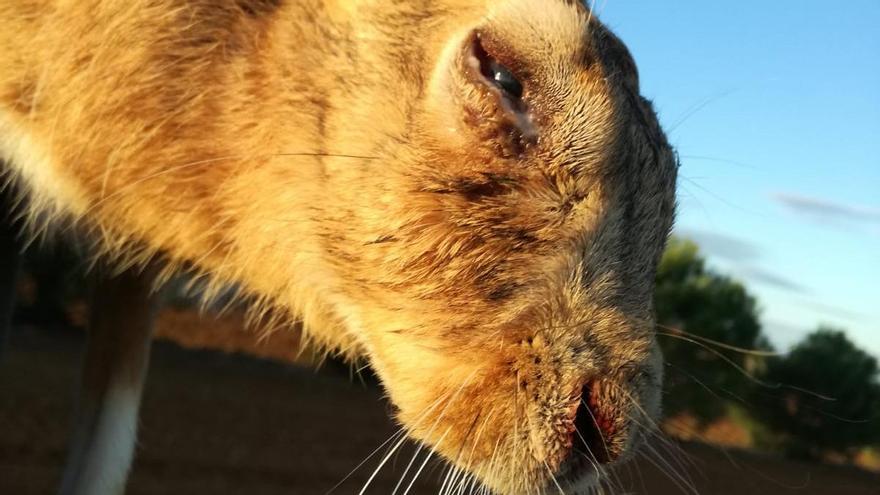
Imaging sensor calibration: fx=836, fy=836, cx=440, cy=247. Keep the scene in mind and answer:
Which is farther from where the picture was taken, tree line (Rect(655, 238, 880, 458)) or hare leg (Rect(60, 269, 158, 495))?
tree line (Rect(655, 238, 880, 458))

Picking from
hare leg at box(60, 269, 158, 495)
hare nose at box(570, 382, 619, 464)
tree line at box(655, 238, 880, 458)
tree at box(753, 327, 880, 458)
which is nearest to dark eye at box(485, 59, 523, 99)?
hare nose at box(570, 382, 619, 464)

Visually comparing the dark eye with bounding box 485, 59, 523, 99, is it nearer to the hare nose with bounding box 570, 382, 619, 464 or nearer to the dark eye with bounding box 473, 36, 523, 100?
the dark eye with bounding box 473, 36, 523, 100

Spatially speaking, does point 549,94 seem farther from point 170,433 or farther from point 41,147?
point 170,433

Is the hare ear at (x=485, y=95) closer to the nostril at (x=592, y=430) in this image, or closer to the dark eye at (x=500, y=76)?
the dark eye at (x=500, y=76)

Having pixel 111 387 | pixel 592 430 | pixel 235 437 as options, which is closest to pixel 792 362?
pixel 235 437

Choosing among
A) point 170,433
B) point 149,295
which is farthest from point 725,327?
point 149,295

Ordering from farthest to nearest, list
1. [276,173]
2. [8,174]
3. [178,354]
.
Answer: [178,354]
[8,174]
[276,173]

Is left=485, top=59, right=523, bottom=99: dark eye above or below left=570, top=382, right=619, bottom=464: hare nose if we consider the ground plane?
above

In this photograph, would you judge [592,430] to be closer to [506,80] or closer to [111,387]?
[506,80]
